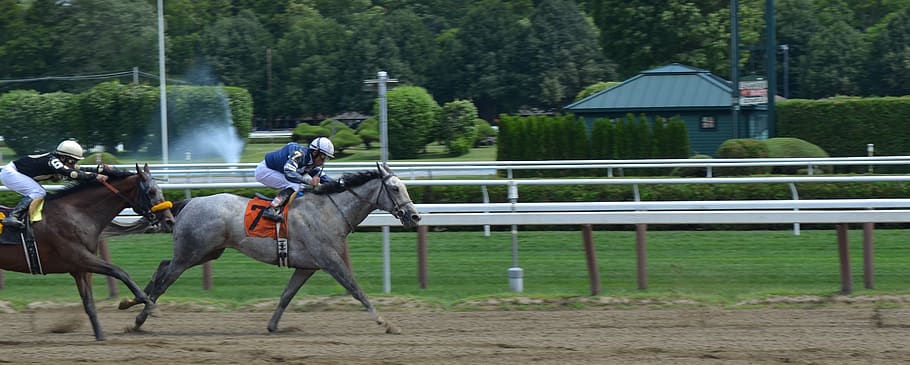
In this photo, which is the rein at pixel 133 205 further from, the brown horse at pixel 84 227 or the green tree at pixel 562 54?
the green tree at pixel 562 54

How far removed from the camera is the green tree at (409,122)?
31438 mm

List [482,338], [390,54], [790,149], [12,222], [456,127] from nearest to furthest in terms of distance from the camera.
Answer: [482,338], [12,222], [790,149], [456,127], [390,54]

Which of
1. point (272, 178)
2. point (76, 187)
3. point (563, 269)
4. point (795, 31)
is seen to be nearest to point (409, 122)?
point (563, 269)

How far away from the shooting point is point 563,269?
11.1 metres

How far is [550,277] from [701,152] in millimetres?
17530

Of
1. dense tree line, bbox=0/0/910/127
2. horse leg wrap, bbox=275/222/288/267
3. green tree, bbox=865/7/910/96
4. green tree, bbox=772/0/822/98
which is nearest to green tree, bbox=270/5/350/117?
dense tree line, bbox=0/0/910/127

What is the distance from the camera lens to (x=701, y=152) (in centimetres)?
2753

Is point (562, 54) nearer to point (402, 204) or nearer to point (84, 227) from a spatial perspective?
point (402, 204)

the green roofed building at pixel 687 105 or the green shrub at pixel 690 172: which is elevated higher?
the green roofed building at pixel 687 105

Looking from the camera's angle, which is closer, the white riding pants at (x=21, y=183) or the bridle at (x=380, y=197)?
the white riding pants at (x=21, y=183)

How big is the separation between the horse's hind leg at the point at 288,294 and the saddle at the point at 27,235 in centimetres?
171

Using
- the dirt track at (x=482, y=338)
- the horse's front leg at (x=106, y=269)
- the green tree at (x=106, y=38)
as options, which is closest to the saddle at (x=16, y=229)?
the horse's front leg at (x=106, y=269)

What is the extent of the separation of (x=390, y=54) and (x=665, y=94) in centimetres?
2527

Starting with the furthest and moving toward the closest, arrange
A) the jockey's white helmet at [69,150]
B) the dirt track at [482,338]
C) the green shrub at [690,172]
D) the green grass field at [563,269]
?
the green shrub at [690,172], the green grass field at [563,269], the jockey's white helmet at [69,150], the dirt track at [482,338]
